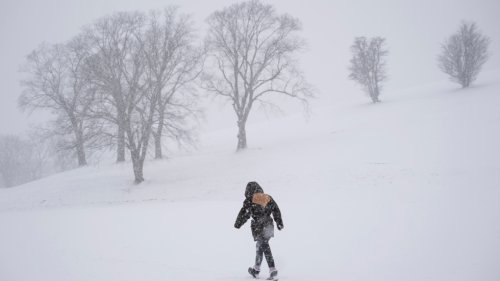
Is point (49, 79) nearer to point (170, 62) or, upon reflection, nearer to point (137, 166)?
point (170, 62)

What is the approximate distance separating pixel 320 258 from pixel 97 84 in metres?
20.3

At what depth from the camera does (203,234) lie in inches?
439

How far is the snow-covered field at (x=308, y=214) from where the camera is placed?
768 centimetres

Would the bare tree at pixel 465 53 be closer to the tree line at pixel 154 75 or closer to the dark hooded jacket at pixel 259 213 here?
the tree line at pixel 154 75

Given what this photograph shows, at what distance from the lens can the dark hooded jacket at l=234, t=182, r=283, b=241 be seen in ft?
23.2

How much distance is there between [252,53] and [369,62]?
26953 millimetres

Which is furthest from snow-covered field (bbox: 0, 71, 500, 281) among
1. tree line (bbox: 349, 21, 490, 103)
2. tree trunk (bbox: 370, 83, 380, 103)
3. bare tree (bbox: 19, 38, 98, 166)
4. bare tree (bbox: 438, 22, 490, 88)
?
tree trunk (bbox: 370, 83, 380, 103)

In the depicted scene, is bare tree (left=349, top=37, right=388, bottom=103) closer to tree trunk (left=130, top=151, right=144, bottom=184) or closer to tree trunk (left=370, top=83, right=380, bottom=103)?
tree trunk (left=370, top=83, right=380, bottom=103)

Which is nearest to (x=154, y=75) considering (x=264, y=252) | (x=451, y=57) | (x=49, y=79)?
(x=49, y=79)

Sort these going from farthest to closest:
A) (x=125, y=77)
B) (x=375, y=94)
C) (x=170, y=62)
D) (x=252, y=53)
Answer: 1. (x=375, y=94)
2. (x=252, y=53)
3. (x=170, y=62)
4. (x=125, y=77)

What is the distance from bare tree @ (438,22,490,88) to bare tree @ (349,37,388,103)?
8.14 meters

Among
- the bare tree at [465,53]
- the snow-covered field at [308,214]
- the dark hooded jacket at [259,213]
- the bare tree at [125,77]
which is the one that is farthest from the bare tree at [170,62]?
the bare tree at [465,53]

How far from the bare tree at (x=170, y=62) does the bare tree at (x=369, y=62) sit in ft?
99.3

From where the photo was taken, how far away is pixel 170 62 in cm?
2650
